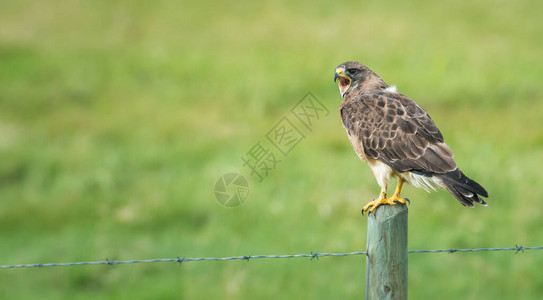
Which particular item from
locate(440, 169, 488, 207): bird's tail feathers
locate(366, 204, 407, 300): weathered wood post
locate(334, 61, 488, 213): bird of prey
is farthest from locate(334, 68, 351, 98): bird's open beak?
locate(366, 204, 407, 300): weathered wood post

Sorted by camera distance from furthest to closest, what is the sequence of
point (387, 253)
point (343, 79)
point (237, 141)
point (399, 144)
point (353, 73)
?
point (237, 141) < point (343, 79) < point (353, 73) < point (399, 144) < point (387, 253)

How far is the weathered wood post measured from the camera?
187 inches

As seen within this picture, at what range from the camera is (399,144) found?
6.23 m

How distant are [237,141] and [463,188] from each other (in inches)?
361

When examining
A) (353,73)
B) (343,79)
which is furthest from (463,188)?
(343,79)

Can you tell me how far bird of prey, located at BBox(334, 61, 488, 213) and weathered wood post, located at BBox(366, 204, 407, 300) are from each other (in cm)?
85

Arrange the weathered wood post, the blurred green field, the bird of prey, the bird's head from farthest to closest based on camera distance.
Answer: the blurred green field, the bird's head, the bird of prey, the weathered wood post

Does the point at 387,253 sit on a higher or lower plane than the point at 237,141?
lower

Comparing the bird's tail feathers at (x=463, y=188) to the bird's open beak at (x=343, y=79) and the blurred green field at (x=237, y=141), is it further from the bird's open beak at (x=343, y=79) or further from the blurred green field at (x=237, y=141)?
the blurred green field at (x=237, y=141)

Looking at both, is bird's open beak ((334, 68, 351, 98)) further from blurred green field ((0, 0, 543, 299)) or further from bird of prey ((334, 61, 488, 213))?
blurred green field ((0, 0, 543, 299))

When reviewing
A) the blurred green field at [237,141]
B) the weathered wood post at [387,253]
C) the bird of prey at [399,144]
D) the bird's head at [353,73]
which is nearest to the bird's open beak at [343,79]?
the bird's head at [353,73]

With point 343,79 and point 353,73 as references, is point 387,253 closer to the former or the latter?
point 353,73

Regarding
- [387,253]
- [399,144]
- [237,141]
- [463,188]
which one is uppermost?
[237,141]

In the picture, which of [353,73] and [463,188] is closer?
[463,188]
